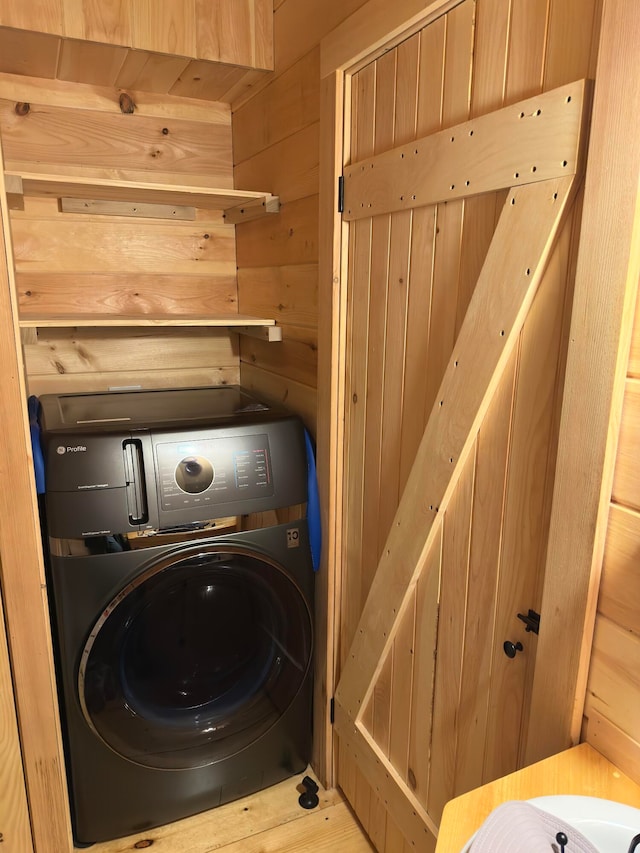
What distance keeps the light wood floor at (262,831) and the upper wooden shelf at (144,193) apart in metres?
1.78

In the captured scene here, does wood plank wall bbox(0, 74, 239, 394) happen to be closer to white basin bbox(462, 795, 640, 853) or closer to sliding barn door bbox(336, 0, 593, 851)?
sliding barn door bbox(336, 0, 593, 851)

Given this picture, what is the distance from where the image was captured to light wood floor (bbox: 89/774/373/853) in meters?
1.73

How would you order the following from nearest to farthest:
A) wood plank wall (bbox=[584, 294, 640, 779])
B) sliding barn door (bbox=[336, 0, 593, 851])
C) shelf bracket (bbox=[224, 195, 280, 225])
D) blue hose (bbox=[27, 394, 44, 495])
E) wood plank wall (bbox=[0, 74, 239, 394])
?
wood plank wall (bbox=[584, 294, 640, 779])
sliding barn door (bbox=[336, 0, 593, 851])
blue hose (bbox=[27, 394, 44, 495])
shelf bracket (bbox=[224, 195, 280, 225])
wood plank wall (bbox=[0, 74, 239, 394])

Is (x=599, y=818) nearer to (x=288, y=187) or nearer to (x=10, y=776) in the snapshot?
(x=10, y=776)

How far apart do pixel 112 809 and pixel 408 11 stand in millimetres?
2049

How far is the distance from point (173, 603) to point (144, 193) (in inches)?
45.9

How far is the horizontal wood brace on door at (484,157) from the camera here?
921 millimetres

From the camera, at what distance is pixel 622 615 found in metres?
0.93

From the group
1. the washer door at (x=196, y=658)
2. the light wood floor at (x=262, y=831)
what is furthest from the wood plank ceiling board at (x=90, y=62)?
the light wood floor at (x=262, y=831)

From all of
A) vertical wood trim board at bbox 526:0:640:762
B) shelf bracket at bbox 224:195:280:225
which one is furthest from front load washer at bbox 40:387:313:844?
vertical wood trim board at bbox 526:0:640:762

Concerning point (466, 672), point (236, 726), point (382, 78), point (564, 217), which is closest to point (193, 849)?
point (236, 726)

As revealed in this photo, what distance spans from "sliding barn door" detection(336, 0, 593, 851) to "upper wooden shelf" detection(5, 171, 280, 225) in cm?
48

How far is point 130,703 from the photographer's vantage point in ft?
5.36

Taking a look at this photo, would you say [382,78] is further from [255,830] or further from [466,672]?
[255,830]
